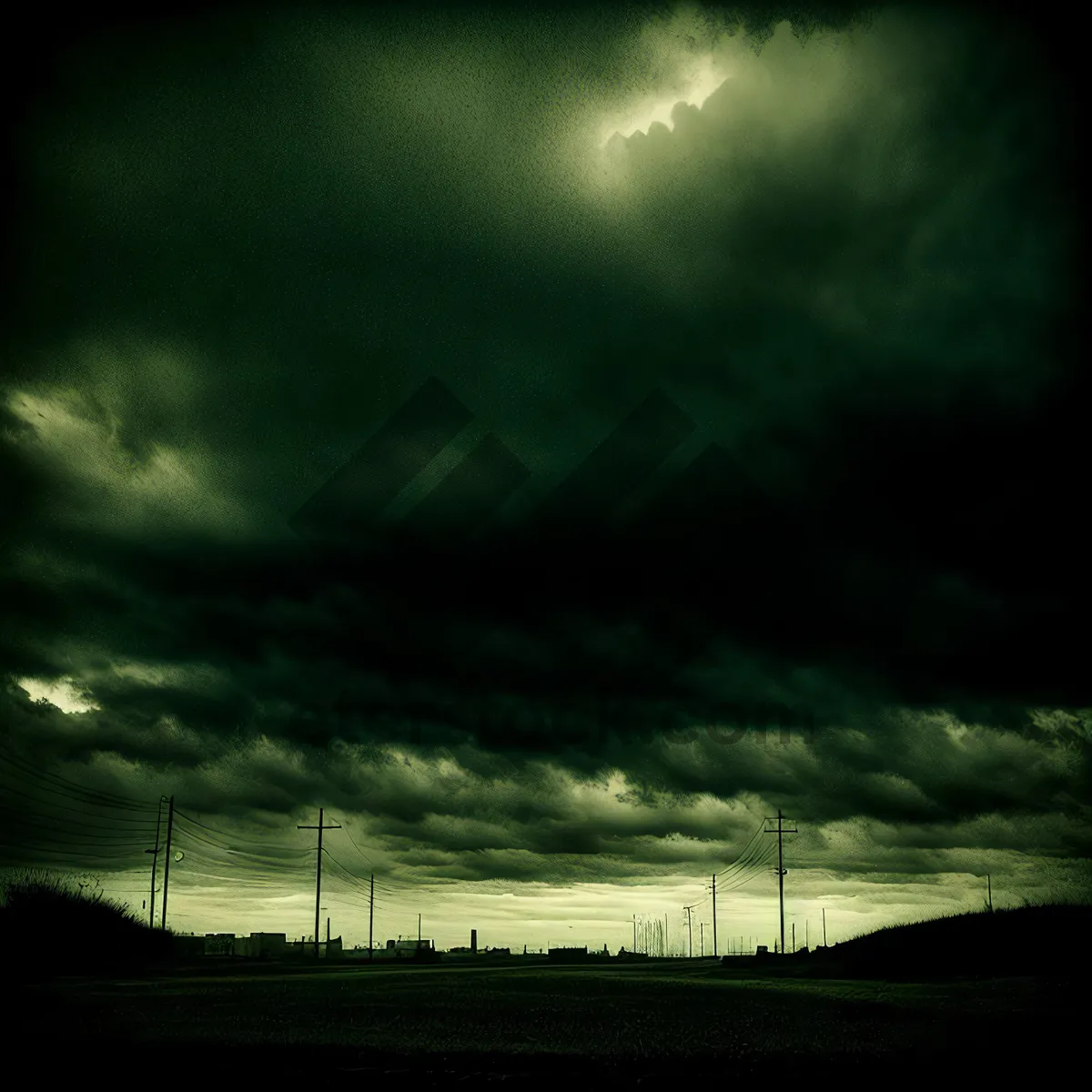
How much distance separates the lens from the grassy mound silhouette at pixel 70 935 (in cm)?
2967

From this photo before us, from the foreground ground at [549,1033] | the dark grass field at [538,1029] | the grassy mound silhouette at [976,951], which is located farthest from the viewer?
the grassy mound silhouette at [976,951]

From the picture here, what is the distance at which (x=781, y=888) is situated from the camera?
78375mm

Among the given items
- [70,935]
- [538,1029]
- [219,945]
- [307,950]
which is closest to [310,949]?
[307,950]

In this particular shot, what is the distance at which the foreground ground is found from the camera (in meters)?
8.45

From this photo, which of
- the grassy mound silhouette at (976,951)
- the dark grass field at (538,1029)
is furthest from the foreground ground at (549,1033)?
the grassy mound silhouette at (976,951)

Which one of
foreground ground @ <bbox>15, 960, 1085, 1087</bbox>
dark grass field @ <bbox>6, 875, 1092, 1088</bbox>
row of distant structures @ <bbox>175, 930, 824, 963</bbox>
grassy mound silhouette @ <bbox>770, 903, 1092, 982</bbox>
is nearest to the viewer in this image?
dark grass field @ <bbox>6, 875, 1092, 1088</bbox>

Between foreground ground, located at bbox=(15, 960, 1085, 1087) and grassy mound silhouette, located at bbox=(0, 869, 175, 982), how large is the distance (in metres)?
14.1

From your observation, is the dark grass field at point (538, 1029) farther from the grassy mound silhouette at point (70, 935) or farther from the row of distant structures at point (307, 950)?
the row of distant structures at point (307, 950)

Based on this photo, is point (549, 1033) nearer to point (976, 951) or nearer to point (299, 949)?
point (976, 951)

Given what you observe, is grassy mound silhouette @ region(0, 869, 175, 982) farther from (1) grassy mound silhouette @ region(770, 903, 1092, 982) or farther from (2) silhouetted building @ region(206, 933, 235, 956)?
(2) silhouetted building @ region(206, 933, 235, 956)

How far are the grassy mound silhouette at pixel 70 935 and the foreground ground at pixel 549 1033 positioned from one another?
46.4 feet

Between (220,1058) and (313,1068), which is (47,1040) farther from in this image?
(313,1068)

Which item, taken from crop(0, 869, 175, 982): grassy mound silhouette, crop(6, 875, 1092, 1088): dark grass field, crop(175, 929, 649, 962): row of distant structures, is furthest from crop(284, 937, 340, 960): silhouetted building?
crop(6, 875, 1092, 1088): dark grass field

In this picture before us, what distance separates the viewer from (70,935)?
35719 mm
